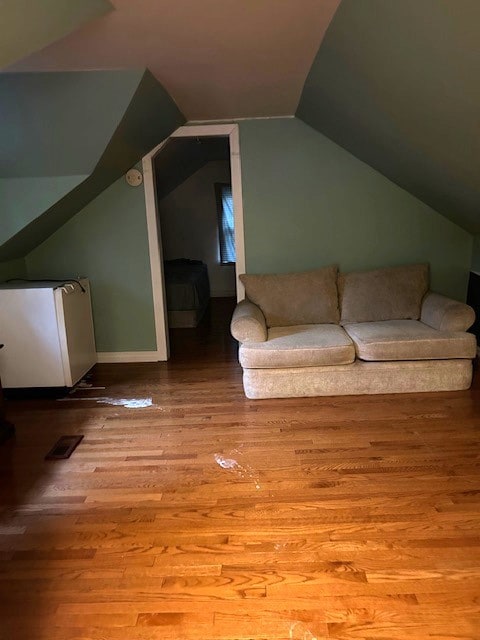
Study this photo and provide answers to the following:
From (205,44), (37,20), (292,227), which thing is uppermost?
(205,44)

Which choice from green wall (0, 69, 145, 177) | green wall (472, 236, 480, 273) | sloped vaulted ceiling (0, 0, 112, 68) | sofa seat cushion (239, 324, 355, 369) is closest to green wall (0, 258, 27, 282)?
green wall (0, 69, 145, 177)

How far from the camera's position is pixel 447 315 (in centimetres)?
316

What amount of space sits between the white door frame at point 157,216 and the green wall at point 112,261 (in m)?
0.06

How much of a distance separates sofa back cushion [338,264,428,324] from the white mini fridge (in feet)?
6.91

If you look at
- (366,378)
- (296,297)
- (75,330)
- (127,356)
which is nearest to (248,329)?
(296,297)

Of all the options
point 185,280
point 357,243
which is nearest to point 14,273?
point 185,280

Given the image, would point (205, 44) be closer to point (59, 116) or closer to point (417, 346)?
point (59, 116)

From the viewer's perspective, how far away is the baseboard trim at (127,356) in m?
4.11

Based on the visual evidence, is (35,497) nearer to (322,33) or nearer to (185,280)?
(322,33)

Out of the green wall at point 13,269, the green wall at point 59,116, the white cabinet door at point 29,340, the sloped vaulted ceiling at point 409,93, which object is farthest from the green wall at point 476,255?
the green wall at point 13,269

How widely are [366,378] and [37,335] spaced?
231cm

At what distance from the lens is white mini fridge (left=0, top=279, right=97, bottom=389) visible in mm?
3197

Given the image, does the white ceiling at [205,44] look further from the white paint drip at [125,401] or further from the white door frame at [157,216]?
the white paint drip at [125,401]

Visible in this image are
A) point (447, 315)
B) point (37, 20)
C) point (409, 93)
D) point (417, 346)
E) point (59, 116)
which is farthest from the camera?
point (447, 315)
